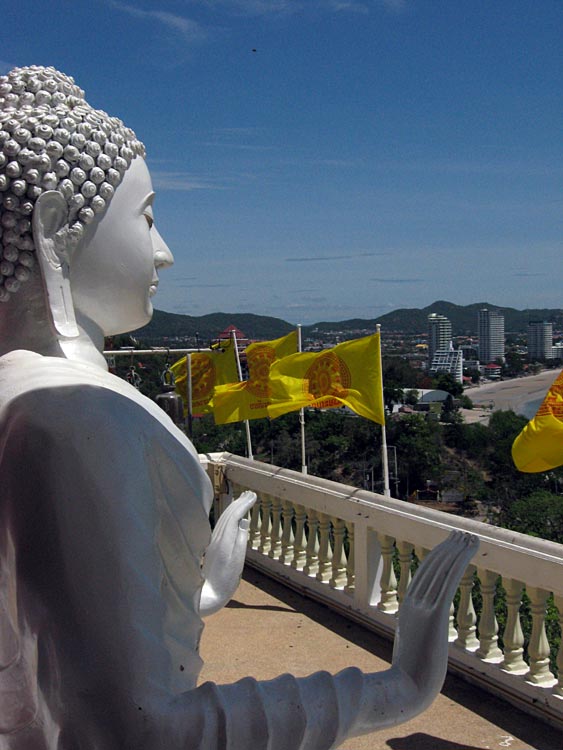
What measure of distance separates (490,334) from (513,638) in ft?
183

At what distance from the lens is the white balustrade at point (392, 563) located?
4.46 meters

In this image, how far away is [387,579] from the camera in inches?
229

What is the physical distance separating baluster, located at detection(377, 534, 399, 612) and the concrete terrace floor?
0.81ft

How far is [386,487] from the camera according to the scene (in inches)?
268

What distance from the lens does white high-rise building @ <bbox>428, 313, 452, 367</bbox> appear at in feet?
215

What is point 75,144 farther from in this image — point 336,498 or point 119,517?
point 336,498

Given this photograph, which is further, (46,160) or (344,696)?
(46,160)

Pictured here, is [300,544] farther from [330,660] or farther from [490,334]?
[490,334]

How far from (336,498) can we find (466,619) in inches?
60.6

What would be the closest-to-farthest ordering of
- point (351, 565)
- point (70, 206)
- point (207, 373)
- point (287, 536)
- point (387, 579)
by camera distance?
point (70, 206), point (387, 579), point (351, 565), point (287, 536), point (207, 373)

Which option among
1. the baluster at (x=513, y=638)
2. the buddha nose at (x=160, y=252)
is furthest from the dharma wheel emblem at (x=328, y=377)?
the buddha nose at (x=160, y=252)

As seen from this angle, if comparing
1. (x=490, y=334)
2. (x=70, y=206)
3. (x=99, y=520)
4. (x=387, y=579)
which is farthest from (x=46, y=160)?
(x=490, y=334)

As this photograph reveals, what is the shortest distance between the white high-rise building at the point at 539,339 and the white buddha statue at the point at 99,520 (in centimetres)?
2205

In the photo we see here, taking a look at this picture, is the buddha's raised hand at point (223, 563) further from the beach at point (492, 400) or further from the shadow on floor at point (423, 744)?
the beach at point (492, 400)
